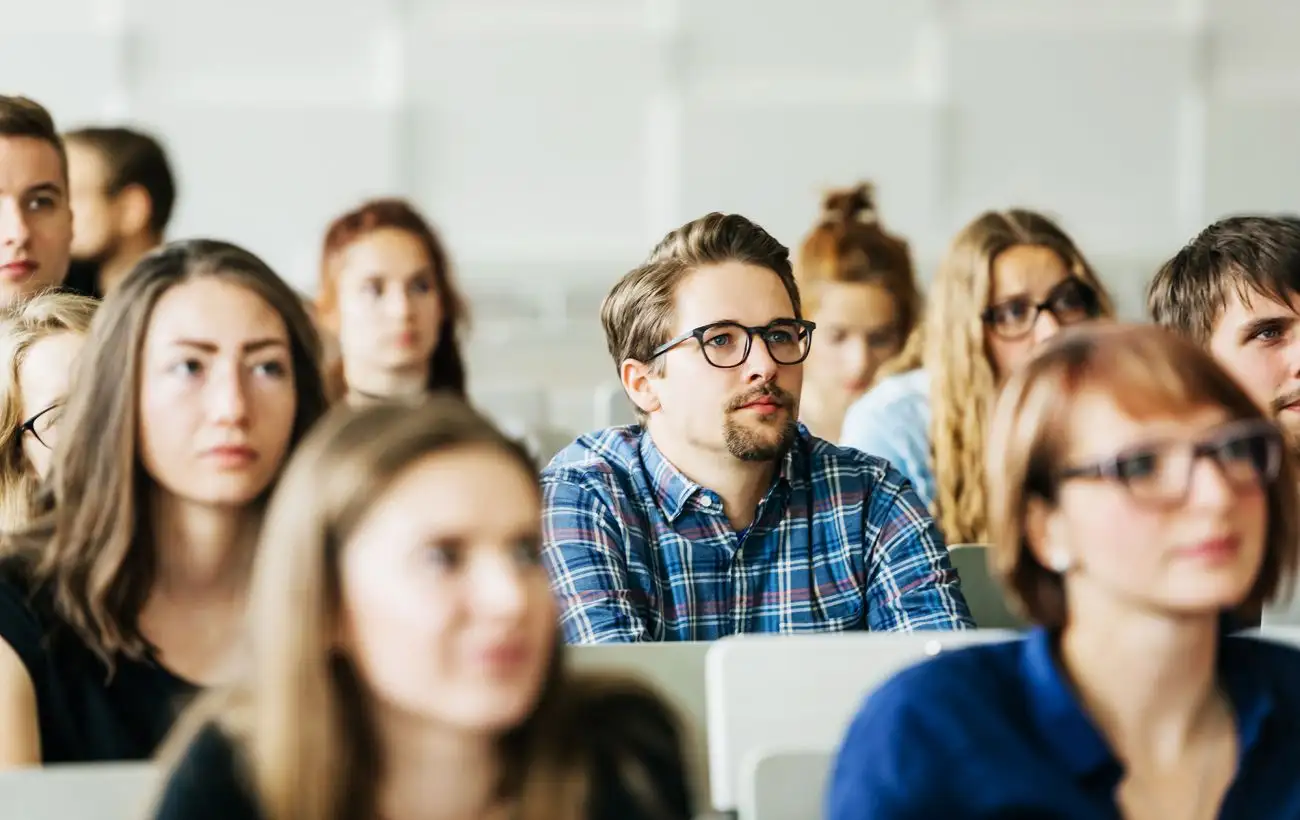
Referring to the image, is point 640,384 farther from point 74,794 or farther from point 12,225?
point 74,794

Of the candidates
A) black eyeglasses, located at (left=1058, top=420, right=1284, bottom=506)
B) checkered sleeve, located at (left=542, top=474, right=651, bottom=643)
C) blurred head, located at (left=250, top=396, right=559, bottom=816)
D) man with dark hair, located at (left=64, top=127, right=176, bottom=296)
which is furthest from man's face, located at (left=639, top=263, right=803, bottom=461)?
man with dark hair, located at (left=64, top=127, right=176, bottom=296)

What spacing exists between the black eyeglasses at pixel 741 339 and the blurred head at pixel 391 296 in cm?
149

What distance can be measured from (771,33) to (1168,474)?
18.1ft

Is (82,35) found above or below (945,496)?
above

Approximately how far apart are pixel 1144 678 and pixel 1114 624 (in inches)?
2.1

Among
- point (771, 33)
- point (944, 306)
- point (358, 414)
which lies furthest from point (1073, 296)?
point (771, 33)

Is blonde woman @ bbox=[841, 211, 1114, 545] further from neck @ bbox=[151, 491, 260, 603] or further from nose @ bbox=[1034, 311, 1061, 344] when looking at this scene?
neck @ bbox=[151, 491, 260, 603]

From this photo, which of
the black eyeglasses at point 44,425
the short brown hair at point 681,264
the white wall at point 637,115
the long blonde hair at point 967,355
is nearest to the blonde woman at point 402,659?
the black eyeglasses at point 44,425

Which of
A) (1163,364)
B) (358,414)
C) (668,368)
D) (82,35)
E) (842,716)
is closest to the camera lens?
(358,414)

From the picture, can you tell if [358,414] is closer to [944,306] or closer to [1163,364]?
[1163,364]

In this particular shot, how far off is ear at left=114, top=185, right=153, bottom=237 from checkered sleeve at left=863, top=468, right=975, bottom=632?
7.17 ft

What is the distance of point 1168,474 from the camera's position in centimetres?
158

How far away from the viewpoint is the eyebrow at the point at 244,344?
2043 millimetres

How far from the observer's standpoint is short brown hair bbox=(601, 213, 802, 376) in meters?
2.85
